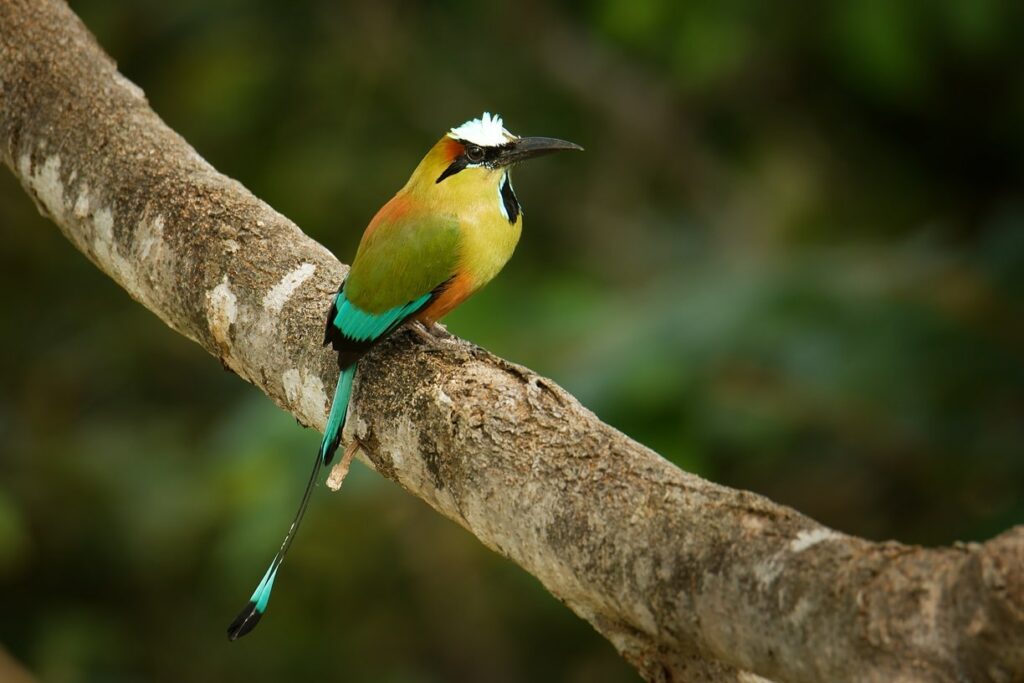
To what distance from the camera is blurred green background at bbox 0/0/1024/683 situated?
3.99 m

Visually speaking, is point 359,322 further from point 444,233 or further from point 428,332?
point 444,233

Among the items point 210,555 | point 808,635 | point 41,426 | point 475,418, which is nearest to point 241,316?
point 475,418

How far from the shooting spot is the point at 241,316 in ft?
8.29

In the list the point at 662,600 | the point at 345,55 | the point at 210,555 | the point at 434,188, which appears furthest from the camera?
A: the point at 345,55

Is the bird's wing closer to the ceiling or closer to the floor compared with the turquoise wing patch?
closer to the ceiling

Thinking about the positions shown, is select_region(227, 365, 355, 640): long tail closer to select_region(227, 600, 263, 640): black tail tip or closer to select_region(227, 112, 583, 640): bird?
select_region(227, 600, 263, 640): black tail tip

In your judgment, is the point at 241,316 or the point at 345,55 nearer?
the point at 241,316

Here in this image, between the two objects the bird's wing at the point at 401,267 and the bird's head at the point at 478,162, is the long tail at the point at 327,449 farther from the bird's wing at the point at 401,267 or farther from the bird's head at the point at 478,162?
the bird's head at the point at 478,162

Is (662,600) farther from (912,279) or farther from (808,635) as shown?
(912,279)

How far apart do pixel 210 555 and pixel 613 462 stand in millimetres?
4217

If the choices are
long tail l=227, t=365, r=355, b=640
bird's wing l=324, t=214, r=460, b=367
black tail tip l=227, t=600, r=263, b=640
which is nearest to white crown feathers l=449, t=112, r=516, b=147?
bird's wing l=324, t=214, r=460, b=367

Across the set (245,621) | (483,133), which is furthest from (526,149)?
(245,621)

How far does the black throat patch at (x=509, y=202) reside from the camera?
329 cm

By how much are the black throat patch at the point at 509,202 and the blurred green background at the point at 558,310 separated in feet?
2.04
